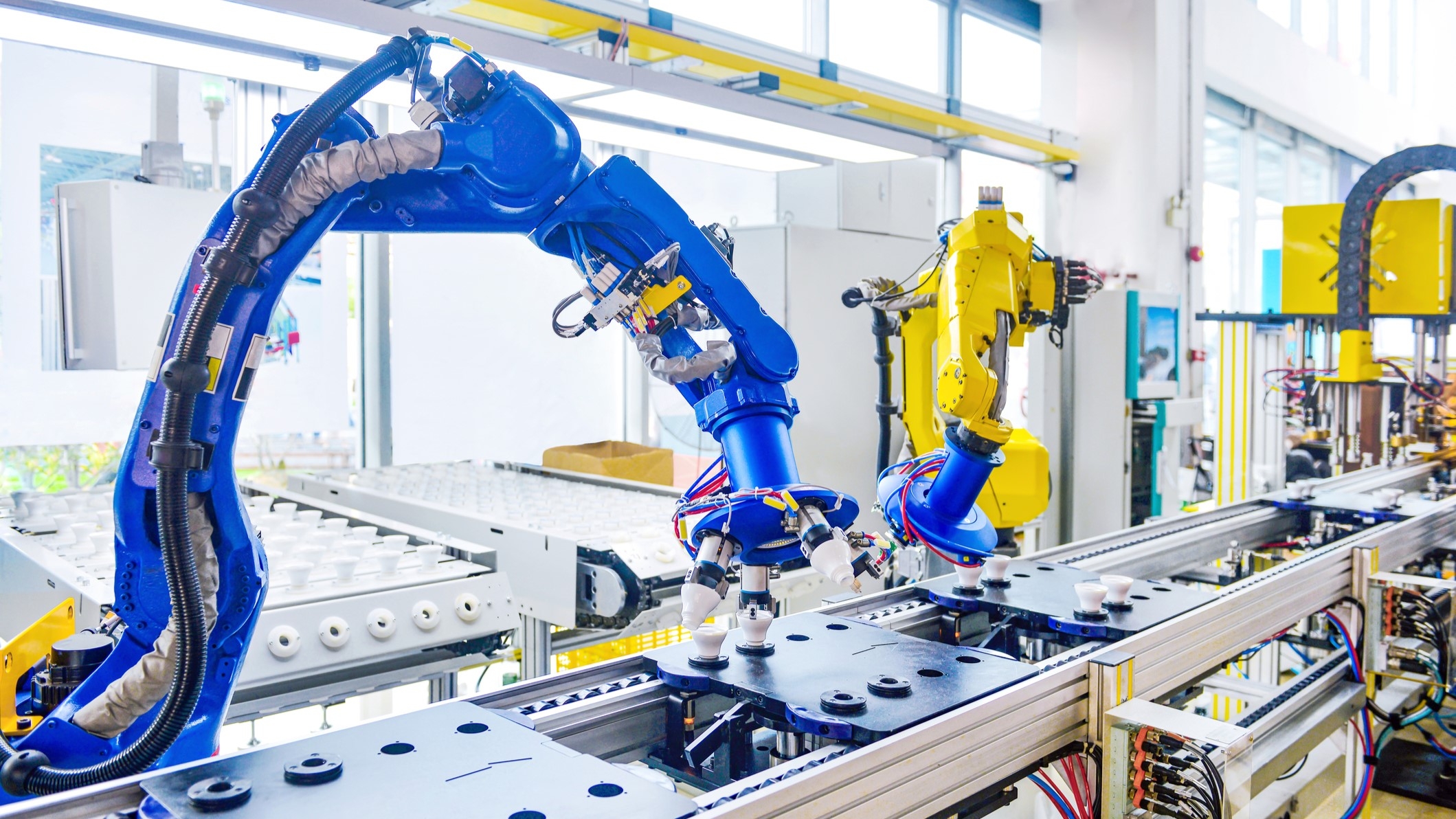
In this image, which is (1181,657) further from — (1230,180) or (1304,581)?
(1230,180)

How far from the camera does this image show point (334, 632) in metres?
2.23

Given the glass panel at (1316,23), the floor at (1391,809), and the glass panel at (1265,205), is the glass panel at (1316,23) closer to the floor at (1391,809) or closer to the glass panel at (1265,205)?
the glass panel at (1265,205)

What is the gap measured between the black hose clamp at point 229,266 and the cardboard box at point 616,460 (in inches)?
134

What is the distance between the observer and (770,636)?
1760mm

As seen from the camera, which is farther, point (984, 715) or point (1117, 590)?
point (1117, 590)

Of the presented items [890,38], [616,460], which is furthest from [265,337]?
[890,38]

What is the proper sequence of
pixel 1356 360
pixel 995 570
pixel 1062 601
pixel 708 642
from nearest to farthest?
pixel 708 642, pixel 1062 601, pixel 995 570, pixel 1356 360

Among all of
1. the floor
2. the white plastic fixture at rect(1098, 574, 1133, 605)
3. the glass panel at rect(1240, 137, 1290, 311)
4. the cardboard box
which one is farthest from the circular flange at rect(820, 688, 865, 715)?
the glass panel at rect(1240, 137, 1290, 311)

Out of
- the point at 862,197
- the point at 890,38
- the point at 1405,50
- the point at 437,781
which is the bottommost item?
the point at 437,781

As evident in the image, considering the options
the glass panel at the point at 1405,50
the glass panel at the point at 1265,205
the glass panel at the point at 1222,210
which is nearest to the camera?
the glass panel at the point at 1222,210

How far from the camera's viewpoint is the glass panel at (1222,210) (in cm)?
959

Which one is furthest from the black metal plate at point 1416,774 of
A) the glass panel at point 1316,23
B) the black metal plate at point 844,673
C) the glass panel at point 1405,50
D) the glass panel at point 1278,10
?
the glass panel at point 1405,50

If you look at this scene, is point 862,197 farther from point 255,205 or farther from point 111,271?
point 255,205

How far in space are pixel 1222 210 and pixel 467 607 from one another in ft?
30.8
